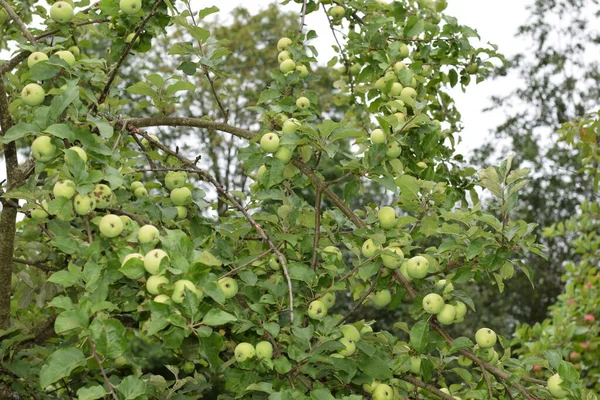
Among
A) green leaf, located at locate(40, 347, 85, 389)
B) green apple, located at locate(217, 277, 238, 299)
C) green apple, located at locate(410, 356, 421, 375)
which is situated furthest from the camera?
green apple, located at locate(410, 356, 421, 375)

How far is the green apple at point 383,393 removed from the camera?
160cm

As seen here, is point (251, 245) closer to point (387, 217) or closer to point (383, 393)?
point (387, 217)

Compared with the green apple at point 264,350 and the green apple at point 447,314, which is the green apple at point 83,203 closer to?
the green apple at point 264,350

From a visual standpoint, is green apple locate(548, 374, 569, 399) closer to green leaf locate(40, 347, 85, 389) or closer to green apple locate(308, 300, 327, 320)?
green apple locate(308, 300, 327, 320)

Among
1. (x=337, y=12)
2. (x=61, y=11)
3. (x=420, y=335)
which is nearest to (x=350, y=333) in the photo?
(x=420, y=335)

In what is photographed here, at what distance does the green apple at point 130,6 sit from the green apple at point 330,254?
72 centimetres

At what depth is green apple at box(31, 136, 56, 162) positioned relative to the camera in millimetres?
1379

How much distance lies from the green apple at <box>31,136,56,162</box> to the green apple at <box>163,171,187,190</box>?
1.26 feet

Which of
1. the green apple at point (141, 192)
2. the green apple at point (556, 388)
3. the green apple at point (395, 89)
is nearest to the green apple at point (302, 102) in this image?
the green apple at point (395, 89)

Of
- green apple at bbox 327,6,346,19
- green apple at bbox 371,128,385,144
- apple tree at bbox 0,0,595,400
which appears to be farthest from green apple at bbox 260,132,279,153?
green apple at bbox 327,6,346,19

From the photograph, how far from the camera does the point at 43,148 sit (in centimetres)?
138

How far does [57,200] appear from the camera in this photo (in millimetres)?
1345

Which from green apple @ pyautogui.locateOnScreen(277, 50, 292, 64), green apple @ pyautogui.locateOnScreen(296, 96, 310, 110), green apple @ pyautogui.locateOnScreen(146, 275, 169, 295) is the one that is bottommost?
green apple @ pyautogui.locateOnScreen(146, 275, 169, 295)

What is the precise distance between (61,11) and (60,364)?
0.93 m
